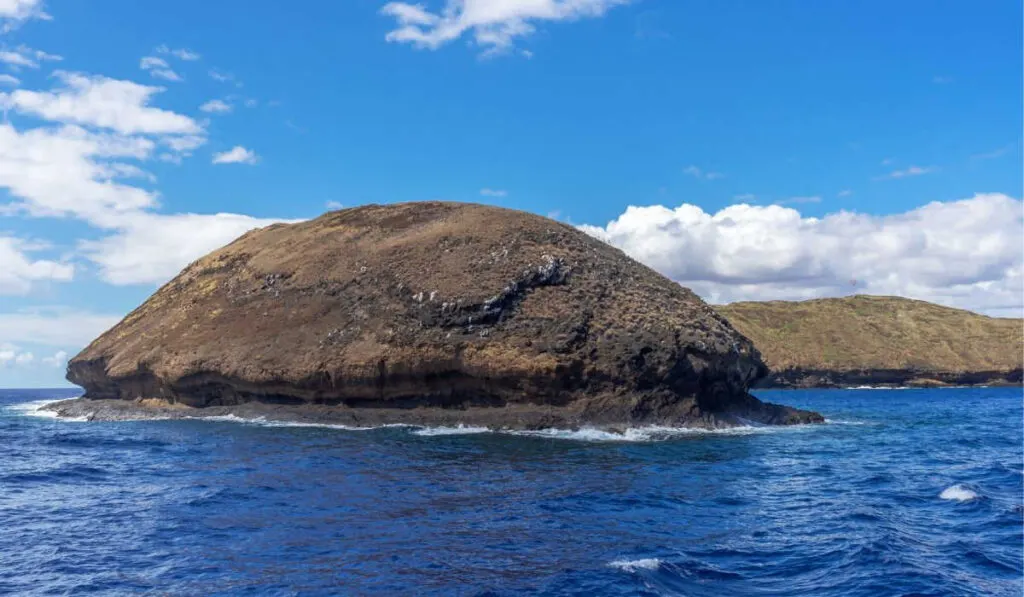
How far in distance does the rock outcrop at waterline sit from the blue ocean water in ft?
28.4

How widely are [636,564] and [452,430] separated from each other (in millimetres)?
26040

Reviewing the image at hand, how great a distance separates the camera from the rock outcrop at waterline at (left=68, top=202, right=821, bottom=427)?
4103cm

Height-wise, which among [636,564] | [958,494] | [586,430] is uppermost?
[586,430]

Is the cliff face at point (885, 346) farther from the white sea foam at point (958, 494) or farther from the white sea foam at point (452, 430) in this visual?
the white sea foam at point (958, 494)

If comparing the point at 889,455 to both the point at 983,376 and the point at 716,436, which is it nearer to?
the point at 716,436

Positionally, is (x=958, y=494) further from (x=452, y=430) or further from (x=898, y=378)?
(x=898, y=378)

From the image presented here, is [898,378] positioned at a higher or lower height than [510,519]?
higher

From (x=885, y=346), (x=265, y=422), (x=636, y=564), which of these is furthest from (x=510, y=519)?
(x=885, y=346)

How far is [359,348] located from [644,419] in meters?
17.4

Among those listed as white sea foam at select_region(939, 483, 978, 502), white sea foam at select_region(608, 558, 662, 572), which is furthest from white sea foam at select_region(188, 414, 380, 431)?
white sea foam at select_region(608, 558, 662, 572)

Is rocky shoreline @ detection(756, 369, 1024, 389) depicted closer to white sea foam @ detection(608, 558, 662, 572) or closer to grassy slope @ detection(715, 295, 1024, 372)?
grassy slope @ detection(715, 295, 1024, 372)

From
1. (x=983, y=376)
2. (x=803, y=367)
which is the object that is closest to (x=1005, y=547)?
(x=803, y=367)

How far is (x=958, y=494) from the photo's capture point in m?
20.5

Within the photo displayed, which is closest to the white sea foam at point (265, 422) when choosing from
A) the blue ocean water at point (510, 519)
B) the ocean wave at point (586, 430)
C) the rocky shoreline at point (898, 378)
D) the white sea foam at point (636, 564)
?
the ocean wave at point (586, 430)
